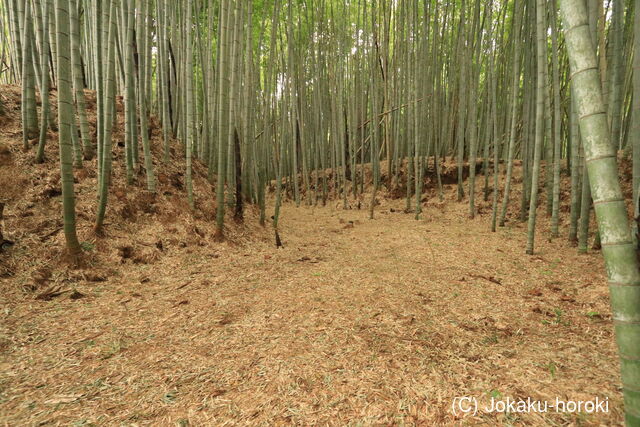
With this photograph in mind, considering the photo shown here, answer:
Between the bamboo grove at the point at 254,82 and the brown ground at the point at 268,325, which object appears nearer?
the brown ground at the point at 268,325

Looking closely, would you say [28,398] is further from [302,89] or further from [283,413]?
[302,89]

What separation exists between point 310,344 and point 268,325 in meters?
0.33

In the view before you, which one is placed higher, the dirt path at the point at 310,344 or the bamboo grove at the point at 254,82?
the bamboo grove at the point at 254,82

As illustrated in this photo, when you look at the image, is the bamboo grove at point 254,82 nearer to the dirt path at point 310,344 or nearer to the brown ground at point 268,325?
the brown ground at point 268,325

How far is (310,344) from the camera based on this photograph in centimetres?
147

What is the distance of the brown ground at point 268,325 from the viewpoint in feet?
3.51

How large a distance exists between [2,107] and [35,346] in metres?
3.67

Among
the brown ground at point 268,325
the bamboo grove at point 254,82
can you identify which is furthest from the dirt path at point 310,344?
the bamboo grove at point 254,82

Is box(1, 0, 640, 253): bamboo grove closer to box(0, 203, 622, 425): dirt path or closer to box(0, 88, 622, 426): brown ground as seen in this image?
box(0, 88, 622, 426): brown ground

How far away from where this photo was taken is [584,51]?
0.75 m

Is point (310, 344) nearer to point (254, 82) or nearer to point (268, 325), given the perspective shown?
point (268, 325)

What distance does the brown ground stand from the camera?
1.07 m

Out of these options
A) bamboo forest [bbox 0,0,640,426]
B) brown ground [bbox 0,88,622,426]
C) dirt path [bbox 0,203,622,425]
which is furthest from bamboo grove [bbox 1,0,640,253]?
dirt path [bbox 0,203,622,425]

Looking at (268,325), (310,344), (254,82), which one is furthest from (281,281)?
A: (254,82)
